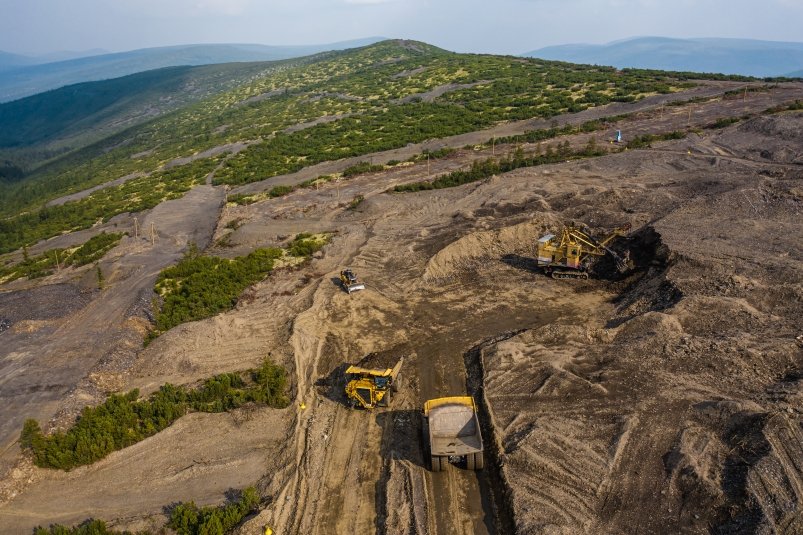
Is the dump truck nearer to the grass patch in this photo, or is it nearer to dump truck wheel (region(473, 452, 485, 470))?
dump truck wheel (region(473, 452, 485, 470))

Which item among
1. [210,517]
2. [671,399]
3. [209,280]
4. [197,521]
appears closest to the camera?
[210,517]

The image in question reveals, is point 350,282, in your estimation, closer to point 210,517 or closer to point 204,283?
point 204,283

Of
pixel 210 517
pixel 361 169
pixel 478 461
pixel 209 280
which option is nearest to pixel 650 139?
pixel 361 169

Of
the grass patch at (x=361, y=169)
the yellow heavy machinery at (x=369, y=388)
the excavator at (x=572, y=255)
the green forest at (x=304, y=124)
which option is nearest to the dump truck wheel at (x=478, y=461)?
the yellow heavy machinery at (x=369, y=388)

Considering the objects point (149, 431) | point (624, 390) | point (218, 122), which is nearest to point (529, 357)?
point (624, 390)

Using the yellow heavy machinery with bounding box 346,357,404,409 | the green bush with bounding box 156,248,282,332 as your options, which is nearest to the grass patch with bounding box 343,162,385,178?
the green bush with bounding box 156,248,282,332

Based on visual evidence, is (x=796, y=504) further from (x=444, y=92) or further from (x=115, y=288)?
(x=444, y=92)

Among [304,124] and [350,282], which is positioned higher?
[304,124]
